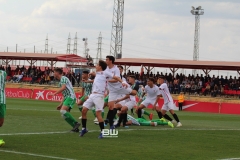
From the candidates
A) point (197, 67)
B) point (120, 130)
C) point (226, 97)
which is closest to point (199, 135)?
point (120, 130)

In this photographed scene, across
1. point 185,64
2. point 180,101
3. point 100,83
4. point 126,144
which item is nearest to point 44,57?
point 185,64

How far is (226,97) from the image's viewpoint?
152 ft

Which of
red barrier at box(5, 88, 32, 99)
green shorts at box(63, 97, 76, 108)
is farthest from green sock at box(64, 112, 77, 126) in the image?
red barrier at box(5, 88, 32, 99)

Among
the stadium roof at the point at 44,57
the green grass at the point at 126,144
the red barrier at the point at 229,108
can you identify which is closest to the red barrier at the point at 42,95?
the stadium roof at the point at 44,57

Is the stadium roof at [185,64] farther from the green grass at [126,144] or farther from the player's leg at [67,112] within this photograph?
the player's leg at [67,112]

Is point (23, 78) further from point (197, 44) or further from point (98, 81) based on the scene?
point (98, 81)

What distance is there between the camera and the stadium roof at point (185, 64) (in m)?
51.6

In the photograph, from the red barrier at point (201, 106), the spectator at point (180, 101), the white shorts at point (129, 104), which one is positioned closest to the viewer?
the white shorts at point (129, 104)

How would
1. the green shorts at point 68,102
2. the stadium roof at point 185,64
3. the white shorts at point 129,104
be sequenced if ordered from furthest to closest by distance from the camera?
the stadium roof at point 185,64 → the white shorts at point 129,104 → the green shorts at point 68,102

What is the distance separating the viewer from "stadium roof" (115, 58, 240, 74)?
169 ft

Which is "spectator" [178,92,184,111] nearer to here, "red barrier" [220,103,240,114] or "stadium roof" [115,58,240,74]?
"red barrier" [220,103,240,114]

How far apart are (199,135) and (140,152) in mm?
5359

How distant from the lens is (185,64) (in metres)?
53.4

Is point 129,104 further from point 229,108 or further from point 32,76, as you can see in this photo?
point 32,76
